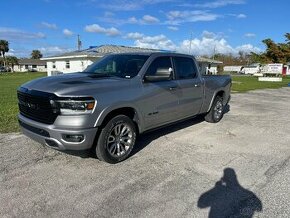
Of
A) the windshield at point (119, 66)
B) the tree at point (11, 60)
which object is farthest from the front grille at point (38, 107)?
the tree at point (11, 60)

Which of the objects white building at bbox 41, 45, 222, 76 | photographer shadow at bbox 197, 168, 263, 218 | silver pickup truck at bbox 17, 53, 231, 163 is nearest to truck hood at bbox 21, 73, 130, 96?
silver pickup truck at bbox 17, 53, 231, 163

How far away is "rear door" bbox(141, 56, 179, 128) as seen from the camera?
16.9 feet

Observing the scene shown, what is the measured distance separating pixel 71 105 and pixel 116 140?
1.04 m

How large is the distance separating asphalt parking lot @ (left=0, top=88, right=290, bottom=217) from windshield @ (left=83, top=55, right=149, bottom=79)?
1515 millimetres

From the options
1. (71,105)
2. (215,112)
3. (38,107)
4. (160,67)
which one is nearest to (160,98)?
(160,67)

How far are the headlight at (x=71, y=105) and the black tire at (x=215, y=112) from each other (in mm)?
4419

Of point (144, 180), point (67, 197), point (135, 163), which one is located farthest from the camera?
point (135, 163)

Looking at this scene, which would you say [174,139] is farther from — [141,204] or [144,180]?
[141,204]

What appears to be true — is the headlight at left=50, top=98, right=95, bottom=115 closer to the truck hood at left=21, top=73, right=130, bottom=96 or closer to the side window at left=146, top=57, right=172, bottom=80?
the truck hood at left=21, top=73, right=130, bottom=96

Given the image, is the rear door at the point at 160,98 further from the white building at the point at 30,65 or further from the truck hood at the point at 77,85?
the white building at the point at 30,65

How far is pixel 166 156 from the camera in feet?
16.8

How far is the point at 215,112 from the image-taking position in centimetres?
783

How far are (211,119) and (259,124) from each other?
55.9 inches

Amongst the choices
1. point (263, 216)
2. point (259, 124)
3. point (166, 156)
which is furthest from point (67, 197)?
point (259, 124)
